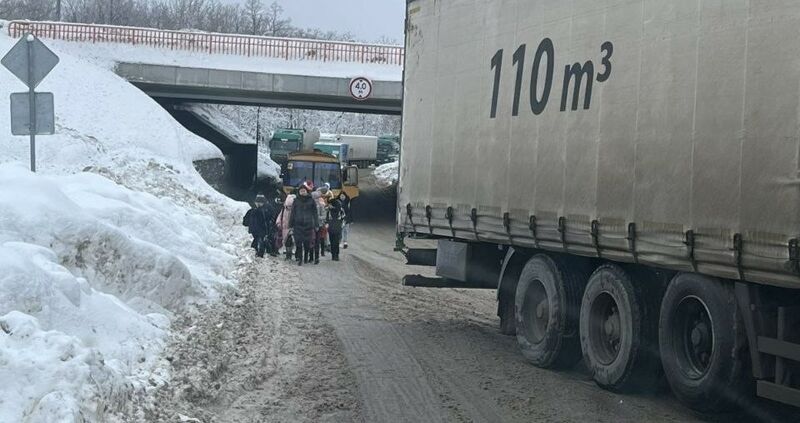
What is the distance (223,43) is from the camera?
144 feet

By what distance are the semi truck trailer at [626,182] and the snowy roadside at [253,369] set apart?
2129 millimetres

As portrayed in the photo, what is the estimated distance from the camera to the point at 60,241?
10672 millimetres

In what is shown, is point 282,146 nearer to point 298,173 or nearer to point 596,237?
point 298,173

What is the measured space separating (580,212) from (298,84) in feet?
106

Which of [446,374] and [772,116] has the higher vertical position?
[772,116]

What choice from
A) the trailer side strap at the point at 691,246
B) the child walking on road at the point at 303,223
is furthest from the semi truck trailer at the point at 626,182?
the child walking on road at the point at 303,223

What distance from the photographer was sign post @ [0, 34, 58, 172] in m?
13.5

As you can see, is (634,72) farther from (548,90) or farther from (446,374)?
(446,374)

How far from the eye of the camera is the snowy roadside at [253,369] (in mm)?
8648

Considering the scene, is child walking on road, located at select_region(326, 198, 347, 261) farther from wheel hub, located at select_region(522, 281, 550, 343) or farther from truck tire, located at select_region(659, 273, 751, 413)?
truck tire, located at select_region(659, 273, 751, 413)

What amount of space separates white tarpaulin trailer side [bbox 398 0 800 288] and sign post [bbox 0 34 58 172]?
482 cm

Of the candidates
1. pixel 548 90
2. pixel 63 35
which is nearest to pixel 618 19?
pixel 548 90

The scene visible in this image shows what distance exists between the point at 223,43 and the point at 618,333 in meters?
35.8

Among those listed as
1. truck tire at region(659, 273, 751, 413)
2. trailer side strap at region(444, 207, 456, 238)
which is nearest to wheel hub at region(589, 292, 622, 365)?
truck tire at region(659, 273, 751, 413)
